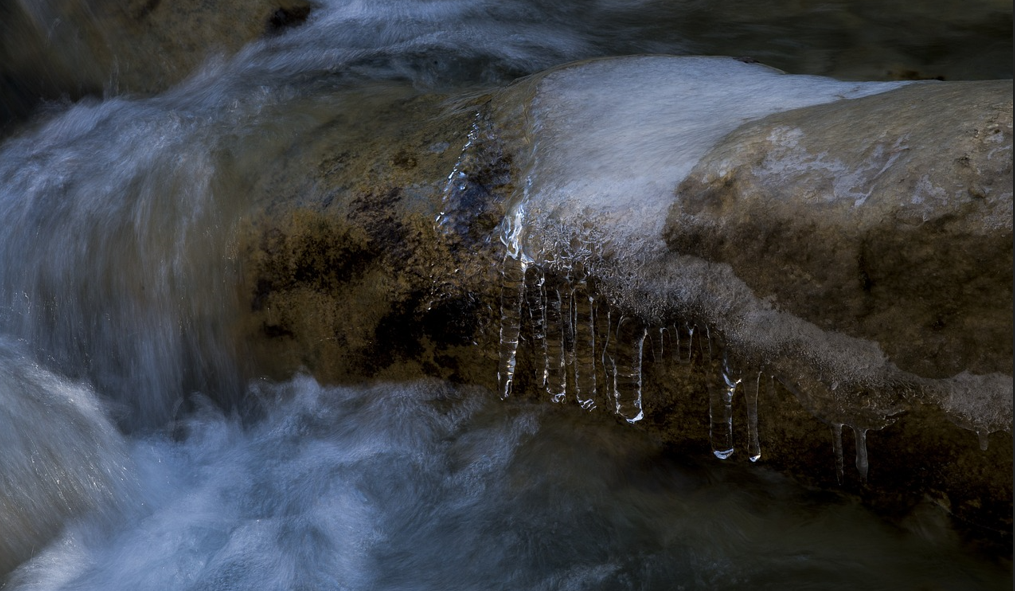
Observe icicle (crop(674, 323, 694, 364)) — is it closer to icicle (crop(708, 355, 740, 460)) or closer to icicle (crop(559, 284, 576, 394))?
icicle (crop(708, 355, 740, 460))

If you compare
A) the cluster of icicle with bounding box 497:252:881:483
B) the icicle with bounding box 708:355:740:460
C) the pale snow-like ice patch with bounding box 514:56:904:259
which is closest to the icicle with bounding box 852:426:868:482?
the cluster of icicle with bounding box 497:252:881:483

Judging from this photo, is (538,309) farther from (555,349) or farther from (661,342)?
(661,342)

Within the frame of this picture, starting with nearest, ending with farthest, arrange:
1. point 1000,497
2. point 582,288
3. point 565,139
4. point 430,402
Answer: point 1000,497 < point 582,288 < point 565,139 < point 430,402

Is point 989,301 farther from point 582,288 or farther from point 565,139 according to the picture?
point 565,139

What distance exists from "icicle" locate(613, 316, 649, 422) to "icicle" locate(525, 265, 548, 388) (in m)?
0.25

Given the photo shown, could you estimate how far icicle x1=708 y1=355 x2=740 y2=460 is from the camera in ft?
8.53

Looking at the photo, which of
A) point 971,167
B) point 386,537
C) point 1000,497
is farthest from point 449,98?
point 1000,497

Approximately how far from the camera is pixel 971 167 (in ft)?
7.13

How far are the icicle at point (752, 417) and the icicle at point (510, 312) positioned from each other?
755 mm

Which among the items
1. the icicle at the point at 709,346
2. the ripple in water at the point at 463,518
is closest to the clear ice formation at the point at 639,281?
the icicle at the point at 709,346

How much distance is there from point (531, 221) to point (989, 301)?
1.31 metres

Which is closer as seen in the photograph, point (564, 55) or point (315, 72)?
point (315, 72)

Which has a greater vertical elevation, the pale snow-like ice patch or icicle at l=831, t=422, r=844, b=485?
the pale snow-like ice patch

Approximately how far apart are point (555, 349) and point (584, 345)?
10cm
